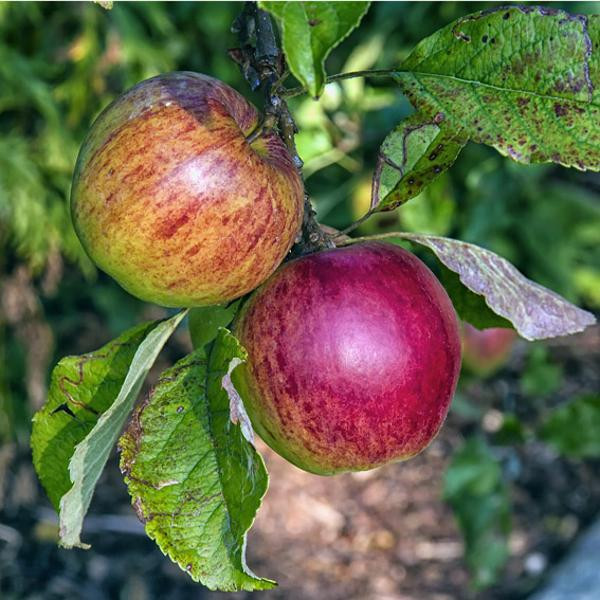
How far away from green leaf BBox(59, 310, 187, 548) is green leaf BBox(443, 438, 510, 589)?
1.59 m

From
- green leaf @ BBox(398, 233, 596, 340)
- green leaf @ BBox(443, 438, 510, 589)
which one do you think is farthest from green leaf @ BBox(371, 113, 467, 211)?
green leaf @ BBox(443, 438, 510, 589)

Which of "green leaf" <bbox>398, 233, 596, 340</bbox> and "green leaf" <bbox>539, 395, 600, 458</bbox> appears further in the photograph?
Answer: "green leaf" <bbox>539, 395, 600, 458</bbox>

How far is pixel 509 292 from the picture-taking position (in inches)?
30.5

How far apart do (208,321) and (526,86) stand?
363mm

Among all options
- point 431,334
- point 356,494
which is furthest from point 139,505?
point 356,494

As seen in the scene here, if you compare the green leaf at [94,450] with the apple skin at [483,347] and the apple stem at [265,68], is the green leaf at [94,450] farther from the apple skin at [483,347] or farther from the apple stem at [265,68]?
the apple skin at [483,347]

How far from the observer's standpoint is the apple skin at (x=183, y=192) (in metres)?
0.71

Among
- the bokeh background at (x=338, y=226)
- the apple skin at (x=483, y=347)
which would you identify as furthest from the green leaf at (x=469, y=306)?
the apple skin at (x=483, y=347)

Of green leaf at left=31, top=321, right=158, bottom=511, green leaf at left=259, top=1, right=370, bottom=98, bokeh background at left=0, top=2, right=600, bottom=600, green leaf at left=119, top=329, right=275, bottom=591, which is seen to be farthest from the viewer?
bokeh background at left=0, top=2, right=600, bottom=600

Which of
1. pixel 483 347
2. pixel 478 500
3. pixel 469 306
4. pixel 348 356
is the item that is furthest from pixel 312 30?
pixel 483 347

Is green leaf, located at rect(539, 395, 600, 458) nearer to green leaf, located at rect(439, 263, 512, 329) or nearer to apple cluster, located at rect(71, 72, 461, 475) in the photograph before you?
green leaf, located at rect(439, 263, 512, 329)

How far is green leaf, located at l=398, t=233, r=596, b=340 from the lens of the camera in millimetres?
751

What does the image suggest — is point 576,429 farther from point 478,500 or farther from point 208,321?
point 208,321

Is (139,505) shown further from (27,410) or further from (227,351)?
(27,410)
